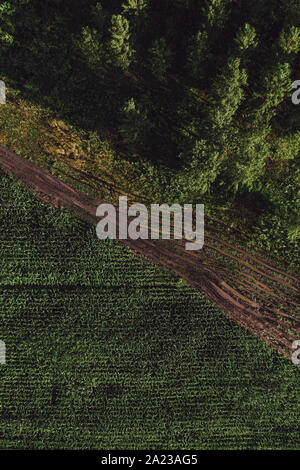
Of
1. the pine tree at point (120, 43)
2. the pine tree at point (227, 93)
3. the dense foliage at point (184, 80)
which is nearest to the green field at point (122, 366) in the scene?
the dense foliage at point (184, 80)

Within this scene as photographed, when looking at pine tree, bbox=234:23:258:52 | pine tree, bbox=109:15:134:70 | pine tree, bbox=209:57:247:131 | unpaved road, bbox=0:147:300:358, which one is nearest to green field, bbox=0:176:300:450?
unpaved road, bbox=0:147:300:358

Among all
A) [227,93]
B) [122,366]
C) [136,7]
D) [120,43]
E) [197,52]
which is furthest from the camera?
[122,366]

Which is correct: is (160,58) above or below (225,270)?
above

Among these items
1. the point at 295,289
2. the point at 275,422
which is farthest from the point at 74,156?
the point at 275,422

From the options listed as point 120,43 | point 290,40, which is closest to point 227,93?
point 290,40

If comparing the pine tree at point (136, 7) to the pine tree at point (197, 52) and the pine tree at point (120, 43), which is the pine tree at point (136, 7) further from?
the pine tree at point (197, 52)

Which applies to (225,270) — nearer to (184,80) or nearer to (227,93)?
(227,93)
